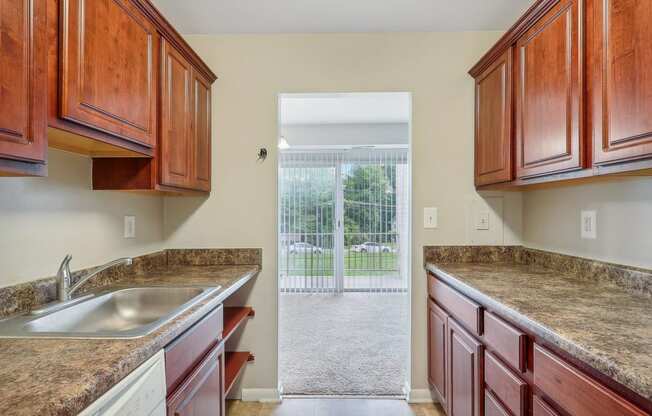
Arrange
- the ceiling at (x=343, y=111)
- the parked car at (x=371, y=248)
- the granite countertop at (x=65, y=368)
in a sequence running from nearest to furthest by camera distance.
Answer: the granite countertop at (x=65, y=368) < the ceiling at (x=343, y=111) < the parked car at (x=371, y=248)

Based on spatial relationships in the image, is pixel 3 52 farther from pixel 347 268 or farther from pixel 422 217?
pixel 347 268

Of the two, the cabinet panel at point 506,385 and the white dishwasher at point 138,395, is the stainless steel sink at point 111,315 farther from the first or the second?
the cabinet panel at point 506,385

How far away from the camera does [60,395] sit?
2.14ft

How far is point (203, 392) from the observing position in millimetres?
1363

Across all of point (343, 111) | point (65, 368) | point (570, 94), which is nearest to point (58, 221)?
point (65, 368)

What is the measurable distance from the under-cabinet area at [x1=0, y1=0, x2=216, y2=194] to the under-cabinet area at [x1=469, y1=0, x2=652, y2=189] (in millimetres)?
1633

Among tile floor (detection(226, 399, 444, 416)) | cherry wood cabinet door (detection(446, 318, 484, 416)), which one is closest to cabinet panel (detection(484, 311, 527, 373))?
cherry wood cabinet door (detection(446, 318, 484, 416))

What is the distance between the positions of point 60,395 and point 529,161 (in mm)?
1810

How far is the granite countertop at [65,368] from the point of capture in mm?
637

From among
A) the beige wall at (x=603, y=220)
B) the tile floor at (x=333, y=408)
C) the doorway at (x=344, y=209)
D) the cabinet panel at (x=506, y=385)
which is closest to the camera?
the cabinet panel at (x=506, y=385)

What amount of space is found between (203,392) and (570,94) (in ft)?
5.85

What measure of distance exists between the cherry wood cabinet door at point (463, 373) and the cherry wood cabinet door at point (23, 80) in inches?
65.7

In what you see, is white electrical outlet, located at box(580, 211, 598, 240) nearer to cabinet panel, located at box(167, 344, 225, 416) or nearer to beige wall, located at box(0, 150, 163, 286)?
cabinet panel, located at box(167, 344, 225, 416)

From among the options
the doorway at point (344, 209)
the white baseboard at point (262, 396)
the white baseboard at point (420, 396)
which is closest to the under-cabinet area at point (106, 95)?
the white baseboard at point (262, 396)
